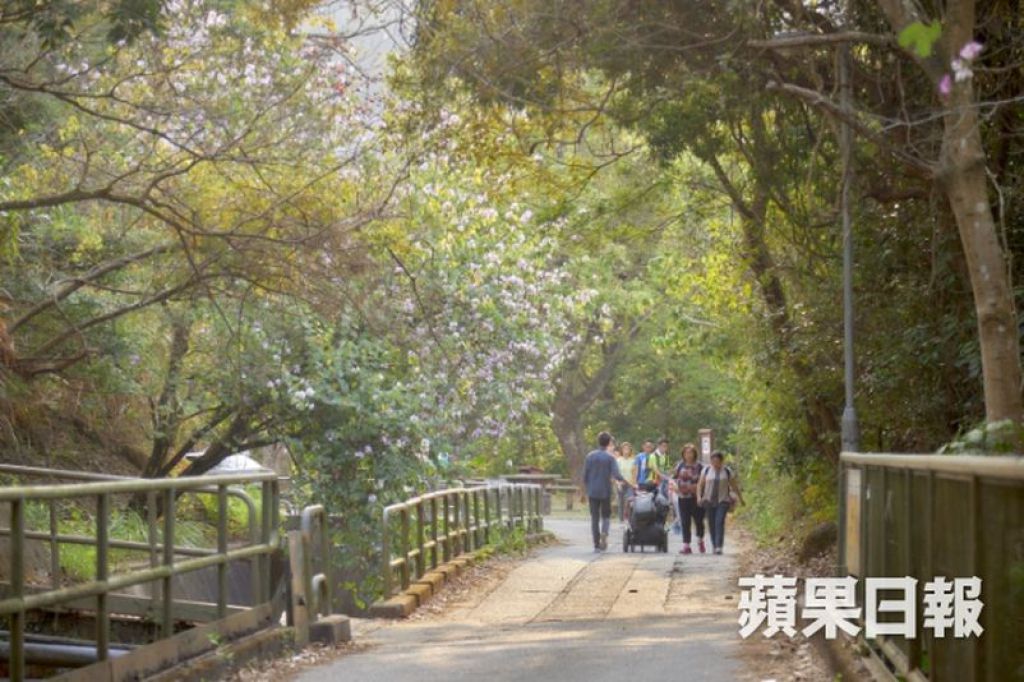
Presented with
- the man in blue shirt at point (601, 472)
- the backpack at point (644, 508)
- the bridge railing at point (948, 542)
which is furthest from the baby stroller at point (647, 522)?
the bridge railing at point (948, 542)

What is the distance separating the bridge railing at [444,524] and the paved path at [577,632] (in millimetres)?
774

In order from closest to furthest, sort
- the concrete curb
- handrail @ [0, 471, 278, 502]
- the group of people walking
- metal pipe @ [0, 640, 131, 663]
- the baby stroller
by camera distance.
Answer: handrail @ [0, 471, 278, 502], metal pipe @ [0, 640, 131, 663], the concrete curb, the group of people walking, the baby stroller

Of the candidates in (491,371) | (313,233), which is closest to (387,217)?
(313,233)

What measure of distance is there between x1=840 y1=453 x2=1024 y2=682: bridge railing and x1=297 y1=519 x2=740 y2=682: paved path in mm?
1589

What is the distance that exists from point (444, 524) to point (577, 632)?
739 cm

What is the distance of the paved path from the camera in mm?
11047

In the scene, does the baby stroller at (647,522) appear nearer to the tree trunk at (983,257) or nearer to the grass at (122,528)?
the grass at (122,528)

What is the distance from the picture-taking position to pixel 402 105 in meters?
17.5

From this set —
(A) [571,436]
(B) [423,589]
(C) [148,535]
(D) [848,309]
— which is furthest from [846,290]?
(A) [571,436]

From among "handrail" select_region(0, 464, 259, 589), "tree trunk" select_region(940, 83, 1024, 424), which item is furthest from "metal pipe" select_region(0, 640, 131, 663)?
"tree trunk" select_region(940, 83, 1024, 424)

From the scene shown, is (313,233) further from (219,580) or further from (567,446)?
(567,446)

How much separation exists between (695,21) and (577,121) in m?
2.12

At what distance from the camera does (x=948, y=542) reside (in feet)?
23.7

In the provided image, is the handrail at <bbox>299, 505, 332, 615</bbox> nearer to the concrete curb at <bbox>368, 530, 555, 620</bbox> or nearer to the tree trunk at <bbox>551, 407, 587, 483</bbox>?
the concrete curb at <bbox>368, 530, 555, 620</bbox>
